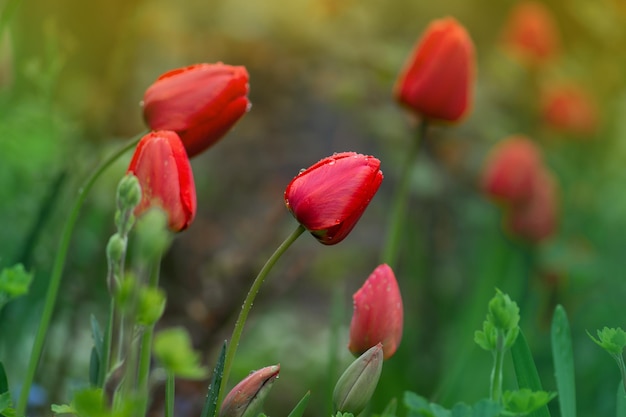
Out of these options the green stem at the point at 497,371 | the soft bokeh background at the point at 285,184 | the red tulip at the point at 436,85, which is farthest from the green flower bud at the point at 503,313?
the red tulip at the point at 436,85

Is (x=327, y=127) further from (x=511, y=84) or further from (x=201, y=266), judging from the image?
(x=201, y=266)

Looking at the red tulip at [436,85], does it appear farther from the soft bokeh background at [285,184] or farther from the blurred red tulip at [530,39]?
the blurred red tulip at [530,39]

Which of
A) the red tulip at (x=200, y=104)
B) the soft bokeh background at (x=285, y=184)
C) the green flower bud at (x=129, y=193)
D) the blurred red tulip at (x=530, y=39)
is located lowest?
the soft bokeh background at (x=285, y=184)

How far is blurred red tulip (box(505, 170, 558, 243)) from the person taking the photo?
77.5 inches

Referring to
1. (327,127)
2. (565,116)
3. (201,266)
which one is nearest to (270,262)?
(201,266)

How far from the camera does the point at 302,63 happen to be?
2.89m

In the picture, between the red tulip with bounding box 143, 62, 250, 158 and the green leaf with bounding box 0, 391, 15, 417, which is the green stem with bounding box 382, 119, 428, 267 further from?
the green leaf with bounding box 0, 391, 15, 417

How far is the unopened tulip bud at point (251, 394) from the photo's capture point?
2.04 ft

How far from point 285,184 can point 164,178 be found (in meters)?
1.95

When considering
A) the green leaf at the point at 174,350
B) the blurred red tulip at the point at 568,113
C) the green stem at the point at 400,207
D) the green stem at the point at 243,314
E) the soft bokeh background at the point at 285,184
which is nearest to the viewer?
the green leaf at the point at 174,350

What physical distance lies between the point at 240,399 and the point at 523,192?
4.69ft

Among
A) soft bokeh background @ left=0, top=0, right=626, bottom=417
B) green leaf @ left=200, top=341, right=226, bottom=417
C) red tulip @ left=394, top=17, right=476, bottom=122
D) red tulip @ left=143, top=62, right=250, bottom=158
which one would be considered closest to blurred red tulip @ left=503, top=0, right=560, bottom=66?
soft bokeh background @ left=0, top=0, right=626, bottom=417

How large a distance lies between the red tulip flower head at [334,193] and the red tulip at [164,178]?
89 millimetres

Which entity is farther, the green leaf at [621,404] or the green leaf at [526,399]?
the green leaf at [621,404]
